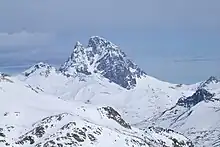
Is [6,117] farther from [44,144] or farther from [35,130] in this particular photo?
[44,144]

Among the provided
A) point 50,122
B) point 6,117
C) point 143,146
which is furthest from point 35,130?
point 143,146

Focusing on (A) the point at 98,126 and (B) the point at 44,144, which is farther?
(A) the point at 98,126

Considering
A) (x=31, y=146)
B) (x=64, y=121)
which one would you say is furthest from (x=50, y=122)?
(x=31, y=146)

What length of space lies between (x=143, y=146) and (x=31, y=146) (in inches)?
1493

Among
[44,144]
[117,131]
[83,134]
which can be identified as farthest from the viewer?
[117,131]

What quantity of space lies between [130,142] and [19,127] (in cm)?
3787

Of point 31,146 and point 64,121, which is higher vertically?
point 64,121

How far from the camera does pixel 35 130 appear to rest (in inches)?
7185

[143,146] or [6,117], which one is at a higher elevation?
[6,117]

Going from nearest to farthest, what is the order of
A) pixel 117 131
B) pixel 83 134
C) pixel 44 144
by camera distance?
1. pixel 44 144
2. pixel 83 134
3. pixel 117 131

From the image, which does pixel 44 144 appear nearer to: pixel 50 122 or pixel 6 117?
pixel 50 122

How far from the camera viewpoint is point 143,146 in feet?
611

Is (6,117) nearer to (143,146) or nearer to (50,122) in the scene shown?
(50,122)

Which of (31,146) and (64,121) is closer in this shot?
(31,146)
